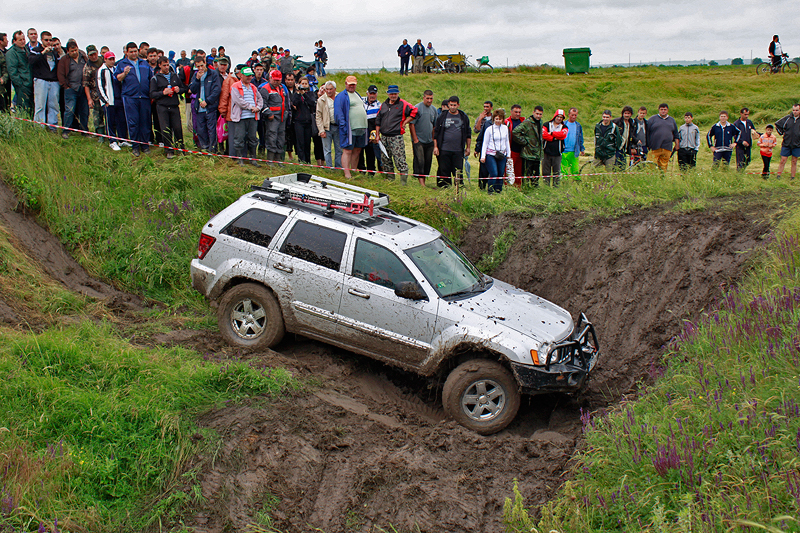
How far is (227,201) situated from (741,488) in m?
10.00

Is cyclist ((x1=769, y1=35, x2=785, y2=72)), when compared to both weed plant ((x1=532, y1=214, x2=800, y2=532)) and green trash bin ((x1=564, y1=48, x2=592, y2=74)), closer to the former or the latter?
green trash bin ((x1=564, y1=48, x2=592, y2=74))

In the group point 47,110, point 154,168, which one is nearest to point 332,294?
point 154,168

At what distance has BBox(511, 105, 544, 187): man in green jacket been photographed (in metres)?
13.1

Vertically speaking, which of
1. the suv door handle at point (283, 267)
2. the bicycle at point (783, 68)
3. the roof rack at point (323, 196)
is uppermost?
the bicycle at point (783, 68)

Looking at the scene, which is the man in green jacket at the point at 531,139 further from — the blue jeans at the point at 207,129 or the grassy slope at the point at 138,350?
the blue jeans at the point at 207,129

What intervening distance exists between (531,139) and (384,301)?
7220 millimetres

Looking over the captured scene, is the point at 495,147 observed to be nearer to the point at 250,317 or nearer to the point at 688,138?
the point at 688,138

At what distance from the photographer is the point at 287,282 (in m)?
7.86

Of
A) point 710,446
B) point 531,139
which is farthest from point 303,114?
point 710,446

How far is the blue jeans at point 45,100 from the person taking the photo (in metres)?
12.5

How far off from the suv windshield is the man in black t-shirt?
17.1ft

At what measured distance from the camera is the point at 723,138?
1509 cm

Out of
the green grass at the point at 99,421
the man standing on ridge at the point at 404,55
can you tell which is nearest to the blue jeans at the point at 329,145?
the green grass at the point at 99,421

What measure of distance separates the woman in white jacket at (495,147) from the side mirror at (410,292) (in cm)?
628
